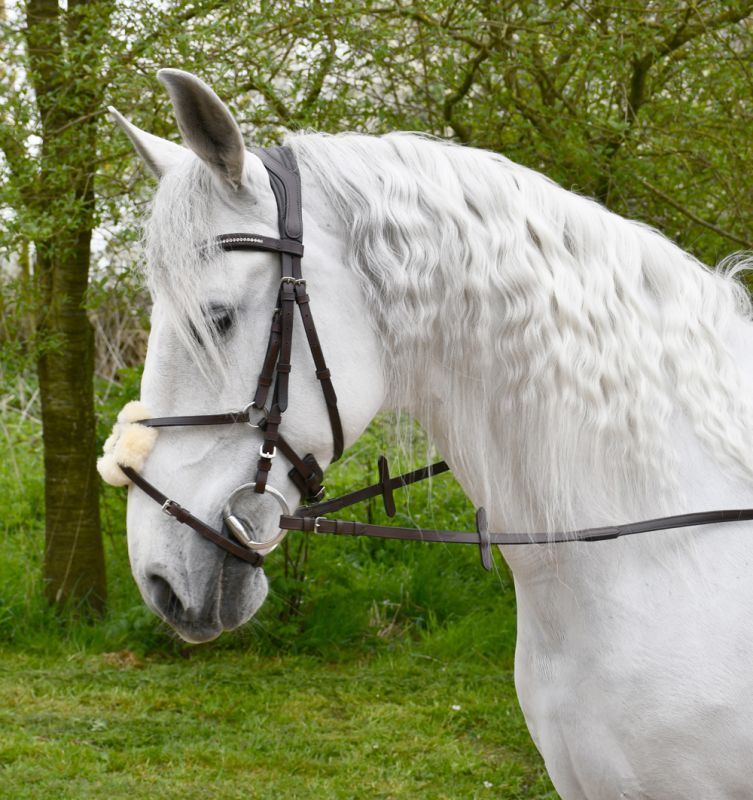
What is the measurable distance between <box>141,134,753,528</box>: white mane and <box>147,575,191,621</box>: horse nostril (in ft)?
1.91

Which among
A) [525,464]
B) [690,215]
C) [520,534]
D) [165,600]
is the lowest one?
[165,600]

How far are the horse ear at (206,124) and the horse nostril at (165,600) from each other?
0.79 m

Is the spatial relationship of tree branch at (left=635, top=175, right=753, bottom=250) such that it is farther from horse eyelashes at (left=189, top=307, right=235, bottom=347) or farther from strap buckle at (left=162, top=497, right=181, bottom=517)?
strap buckle at (left=162, top=497, right=181, bottom=517)

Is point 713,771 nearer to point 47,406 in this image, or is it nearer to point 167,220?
point 167,220

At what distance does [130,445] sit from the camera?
68.4 inches

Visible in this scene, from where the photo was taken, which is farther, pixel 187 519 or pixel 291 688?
pixel 291 688

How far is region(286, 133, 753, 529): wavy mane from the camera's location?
1.82 metres

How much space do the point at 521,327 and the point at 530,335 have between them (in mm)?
27

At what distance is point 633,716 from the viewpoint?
179cm

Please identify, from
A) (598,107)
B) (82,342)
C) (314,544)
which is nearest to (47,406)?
(82,342)

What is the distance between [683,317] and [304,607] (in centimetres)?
410

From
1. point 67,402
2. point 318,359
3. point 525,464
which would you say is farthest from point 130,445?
point 67,402

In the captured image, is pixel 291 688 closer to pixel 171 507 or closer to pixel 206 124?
pixel 171 507

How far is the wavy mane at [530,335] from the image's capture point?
1819mm
